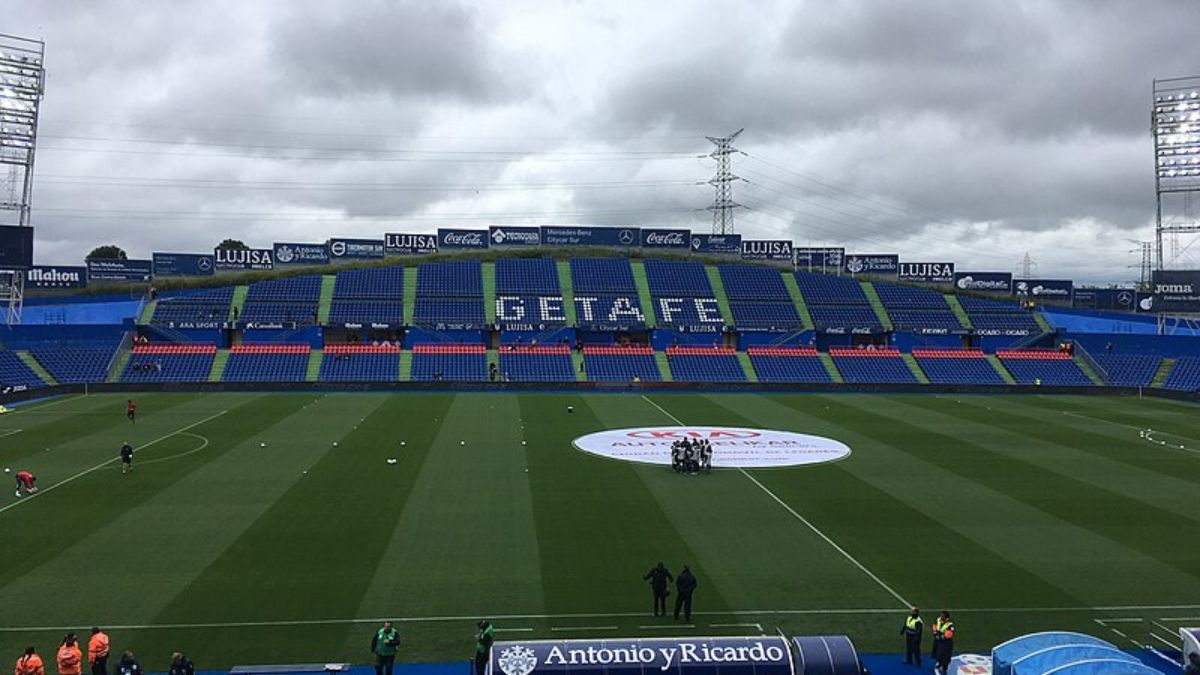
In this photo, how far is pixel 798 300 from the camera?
272ft

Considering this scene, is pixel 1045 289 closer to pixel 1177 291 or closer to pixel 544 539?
pixel 1177 291

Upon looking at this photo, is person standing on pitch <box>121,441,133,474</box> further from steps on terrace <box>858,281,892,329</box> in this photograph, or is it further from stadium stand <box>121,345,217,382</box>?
steps on terrace <box>858,281,892,329</box>

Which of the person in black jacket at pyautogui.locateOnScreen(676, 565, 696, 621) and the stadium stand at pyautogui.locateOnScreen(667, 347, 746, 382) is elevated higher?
the stadium stand at pyautogui.locateOnScreen(667, 347, 746, 382)

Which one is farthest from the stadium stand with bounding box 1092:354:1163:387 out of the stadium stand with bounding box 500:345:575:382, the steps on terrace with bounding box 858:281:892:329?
the stadium stand with bounding box 500:345:575:382

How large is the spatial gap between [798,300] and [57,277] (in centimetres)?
7418

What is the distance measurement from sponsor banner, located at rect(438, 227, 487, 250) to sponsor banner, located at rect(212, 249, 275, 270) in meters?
18.9

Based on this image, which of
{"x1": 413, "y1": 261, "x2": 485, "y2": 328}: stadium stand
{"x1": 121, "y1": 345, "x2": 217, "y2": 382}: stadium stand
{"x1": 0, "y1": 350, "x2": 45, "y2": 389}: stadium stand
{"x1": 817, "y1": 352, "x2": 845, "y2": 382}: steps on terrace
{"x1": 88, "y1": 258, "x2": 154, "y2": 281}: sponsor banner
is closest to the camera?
{"x1": 0, "y1": 350, "x2": 45, "y2": 389}: stadium stand

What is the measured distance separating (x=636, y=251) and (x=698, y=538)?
74266mm

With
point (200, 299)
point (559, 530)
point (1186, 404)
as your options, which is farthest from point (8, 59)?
point (1186, 404)

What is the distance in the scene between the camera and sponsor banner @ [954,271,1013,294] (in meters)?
94.4

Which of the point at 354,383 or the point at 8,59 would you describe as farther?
Answer: the point at 354,383

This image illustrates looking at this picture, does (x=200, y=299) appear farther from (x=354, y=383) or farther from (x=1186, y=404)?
(x=1186, y=404)

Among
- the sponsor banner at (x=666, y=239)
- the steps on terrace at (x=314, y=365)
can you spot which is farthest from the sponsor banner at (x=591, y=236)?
the steps on terrace at (x=314, y=365)

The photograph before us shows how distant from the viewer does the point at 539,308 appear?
3093 inches
